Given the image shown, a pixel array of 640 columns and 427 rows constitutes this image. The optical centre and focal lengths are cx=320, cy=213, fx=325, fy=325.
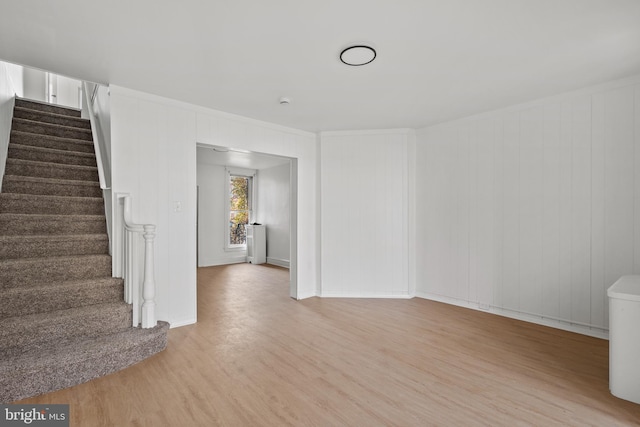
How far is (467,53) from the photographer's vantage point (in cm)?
253

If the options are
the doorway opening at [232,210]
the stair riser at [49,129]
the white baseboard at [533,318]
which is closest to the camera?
the white baseboard at [533,318]

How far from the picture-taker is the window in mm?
8375

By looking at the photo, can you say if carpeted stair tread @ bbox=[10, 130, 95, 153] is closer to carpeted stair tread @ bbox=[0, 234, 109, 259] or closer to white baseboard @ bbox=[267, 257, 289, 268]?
carpeted stair tread @ bbox=[0, 234, 109, 259]

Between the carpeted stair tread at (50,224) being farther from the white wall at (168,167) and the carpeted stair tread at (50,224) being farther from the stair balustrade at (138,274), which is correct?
the stair balustrade at (138,274)

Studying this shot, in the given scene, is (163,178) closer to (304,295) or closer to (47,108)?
(304,295)

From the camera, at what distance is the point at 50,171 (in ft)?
12.5

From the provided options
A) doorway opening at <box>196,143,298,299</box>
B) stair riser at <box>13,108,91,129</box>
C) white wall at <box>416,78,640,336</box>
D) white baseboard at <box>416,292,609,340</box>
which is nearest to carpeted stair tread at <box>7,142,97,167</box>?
stair riser at <box>13,108,91,129</box>

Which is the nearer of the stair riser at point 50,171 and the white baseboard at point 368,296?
the stair riser at point 50,171

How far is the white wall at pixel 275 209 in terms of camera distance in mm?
7625

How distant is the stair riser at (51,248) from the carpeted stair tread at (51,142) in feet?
5.83

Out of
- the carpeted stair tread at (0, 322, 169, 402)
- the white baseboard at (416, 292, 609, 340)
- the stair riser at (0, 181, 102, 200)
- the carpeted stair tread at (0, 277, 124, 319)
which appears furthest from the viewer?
the stair riser at (0, 181, 102, 200)

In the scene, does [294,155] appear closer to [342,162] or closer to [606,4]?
[342,162]

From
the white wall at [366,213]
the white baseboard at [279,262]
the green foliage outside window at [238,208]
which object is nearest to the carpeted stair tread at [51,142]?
the white wall at [366,213]

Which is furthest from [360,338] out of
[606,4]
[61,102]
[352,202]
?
[61,102]
